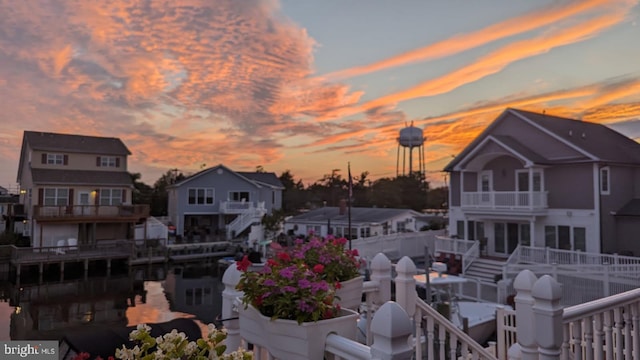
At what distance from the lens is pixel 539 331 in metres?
2.32

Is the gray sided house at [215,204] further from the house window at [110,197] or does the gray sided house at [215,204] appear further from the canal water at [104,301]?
the canal water at [104,301]

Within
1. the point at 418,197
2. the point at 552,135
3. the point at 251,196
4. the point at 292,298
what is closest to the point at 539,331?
the point at 292,298

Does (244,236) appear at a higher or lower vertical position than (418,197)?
lower

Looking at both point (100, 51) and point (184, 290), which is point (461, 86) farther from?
point (184, 290)

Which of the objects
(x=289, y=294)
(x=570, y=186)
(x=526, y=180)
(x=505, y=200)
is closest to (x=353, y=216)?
(x=505, y=200)

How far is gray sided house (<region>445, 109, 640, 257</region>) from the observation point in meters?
15.9

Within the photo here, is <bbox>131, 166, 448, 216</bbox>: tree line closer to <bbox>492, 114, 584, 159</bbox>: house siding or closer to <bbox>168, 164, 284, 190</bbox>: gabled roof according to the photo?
<bbox>168, 164, 284, 190</bbox>: gabled roof

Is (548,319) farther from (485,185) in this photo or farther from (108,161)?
(108,161)

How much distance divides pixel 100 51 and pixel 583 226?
18.8 metres

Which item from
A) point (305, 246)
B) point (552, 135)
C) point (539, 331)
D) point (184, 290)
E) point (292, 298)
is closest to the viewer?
point (292, 298)

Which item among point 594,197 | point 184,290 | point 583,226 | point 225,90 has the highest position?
point 225,90

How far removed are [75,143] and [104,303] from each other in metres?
14.6

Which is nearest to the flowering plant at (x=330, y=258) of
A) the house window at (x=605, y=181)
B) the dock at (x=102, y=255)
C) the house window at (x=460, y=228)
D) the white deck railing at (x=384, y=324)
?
the white deck railing at (x=384, y=324)

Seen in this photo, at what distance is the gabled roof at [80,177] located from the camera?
2519cm
